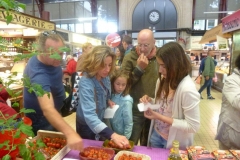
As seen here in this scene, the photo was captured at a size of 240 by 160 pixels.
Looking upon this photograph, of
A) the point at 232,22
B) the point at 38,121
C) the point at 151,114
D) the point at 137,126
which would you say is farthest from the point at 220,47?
the point at 38,121

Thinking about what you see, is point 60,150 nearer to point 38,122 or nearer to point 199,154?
point 38,122

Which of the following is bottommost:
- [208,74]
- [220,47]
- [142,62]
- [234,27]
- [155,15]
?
[208,74]

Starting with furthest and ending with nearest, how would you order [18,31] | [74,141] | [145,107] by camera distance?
[18,31] → [145,107] → [74,141]

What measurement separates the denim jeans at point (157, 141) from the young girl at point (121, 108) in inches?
11.4

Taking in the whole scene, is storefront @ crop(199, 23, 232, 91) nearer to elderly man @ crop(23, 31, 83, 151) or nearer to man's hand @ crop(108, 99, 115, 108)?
man's hand @ crop(108, 99, 115, 108)

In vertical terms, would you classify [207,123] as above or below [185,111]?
below

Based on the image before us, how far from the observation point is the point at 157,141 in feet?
5.85

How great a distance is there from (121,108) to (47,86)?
30.5 inches

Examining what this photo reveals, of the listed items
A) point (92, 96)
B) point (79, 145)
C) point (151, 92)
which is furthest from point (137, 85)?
point (79, 145)

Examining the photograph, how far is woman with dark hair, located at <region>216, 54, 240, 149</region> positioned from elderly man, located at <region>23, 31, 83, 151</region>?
1.26 metres

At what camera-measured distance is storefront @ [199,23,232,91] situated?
6.56 meters

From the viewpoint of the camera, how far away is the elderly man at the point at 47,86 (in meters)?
1.36

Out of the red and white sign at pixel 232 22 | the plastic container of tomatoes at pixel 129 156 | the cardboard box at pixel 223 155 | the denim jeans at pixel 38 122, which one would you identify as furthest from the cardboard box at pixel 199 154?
the red and white sign at pixel 232 22

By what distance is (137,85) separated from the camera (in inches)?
93.0
